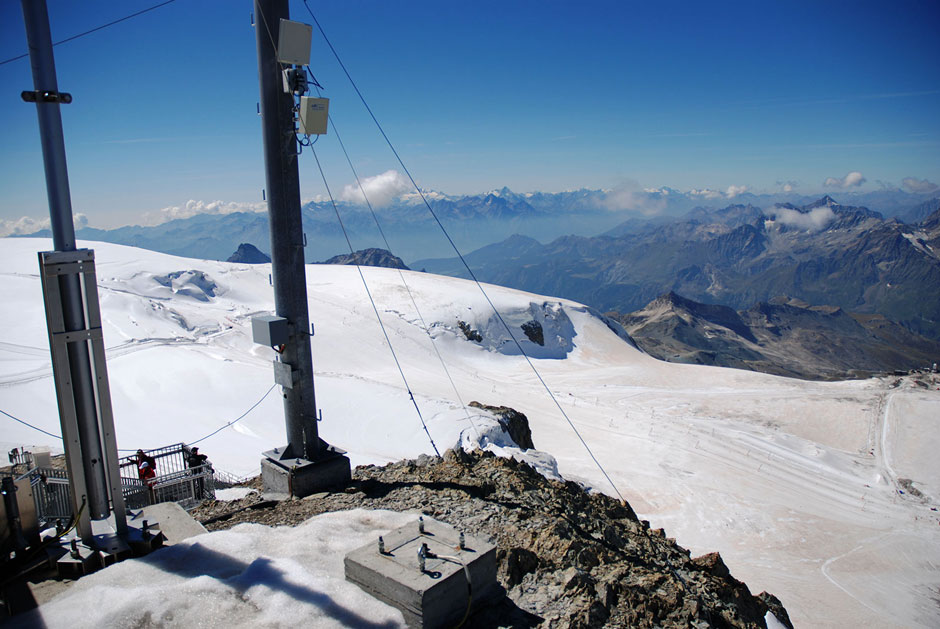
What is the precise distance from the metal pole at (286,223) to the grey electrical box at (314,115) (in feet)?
1.19

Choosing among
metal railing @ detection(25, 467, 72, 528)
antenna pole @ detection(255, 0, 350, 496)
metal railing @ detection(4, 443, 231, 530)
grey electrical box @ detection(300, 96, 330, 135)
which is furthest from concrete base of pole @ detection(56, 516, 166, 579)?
grey electrical box @ detection(300, 96, 330, 135)

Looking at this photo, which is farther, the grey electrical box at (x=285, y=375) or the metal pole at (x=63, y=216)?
the grey electrical box at (x=285, y=375)

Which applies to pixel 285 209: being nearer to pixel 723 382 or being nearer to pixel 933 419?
pixel 723 382

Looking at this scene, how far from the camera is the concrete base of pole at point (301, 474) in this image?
898 cm

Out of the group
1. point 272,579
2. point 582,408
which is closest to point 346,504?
point 272,579

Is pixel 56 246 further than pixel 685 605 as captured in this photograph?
No

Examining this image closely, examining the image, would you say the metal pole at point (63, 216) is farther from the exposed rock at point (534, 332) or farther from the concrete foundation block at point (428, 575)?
the exposed rock at point (534, 332)

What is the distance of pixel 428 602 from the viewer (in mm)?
4762

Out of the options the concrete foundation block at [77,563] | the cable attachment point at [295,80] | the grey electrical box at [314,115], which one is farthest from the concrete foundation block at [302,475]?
the cable attachment point at [295,80]

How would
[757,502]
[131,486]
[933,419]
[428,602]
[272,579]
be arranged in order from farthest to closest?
[933,419] < [757,502] < [131,486] < [272,579] < [428,602]

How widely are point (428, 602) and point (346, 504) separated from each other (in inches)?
156

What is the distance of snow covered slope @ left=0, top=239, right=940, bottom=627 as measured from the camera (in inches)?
748

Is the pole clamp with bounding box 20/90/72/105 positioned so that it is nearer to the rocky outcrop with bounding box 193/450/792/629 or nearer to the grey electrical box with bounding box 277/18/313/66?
the grey electrical box with bounding box 277/18/313/66

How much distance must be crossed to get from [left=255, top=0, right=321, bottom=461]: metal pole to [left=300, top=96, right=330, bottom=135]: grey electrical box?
0.36 m
